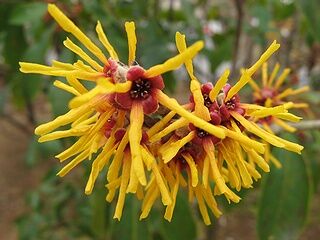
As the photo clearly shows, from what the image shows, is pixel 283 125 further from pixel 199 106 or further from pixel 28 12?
pixel 28 12

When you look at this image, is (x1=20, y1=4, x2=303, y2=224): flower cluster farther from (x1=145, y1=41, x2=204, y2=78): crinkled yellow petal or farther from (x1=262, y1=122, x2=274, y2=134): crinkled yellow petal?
(x1=262, y1=122, x2=274, y2=134): crinkled yellow petal

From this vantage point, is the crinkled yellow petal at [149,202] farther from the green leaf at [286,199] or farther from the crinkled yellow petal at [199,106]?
the green leaf at [286,199]

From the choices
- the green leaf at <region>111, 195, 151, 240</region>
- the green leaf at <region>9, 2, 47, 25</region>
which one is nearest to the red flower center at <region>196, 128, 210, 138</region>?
the green leaf at <region>111, 195, 151, 240</region>

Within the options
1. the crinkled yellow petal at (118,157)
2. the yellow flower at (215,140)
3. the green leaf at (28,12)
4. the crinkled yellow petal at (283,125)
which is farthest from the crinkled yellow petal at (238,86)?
the green leaf at (28,12)

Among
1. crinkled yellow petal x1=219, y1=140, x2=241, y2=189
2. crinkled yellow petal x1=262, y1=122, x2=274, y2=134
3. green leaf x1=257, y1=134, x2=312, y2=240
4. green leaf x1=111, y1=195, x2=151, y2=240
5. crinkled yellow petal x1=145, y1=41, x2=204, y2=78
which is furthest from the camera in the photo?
green leaf x1=111, y1=195, x2=151, y2=240

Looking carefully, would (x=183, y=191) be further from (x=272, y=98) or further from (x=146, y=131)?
(x=146, y=131)

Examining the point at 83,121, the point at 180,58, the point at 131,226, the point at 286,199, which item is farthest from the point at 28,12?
the point at 180,58

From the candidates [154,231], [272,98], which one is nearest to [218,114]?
[272,98]
